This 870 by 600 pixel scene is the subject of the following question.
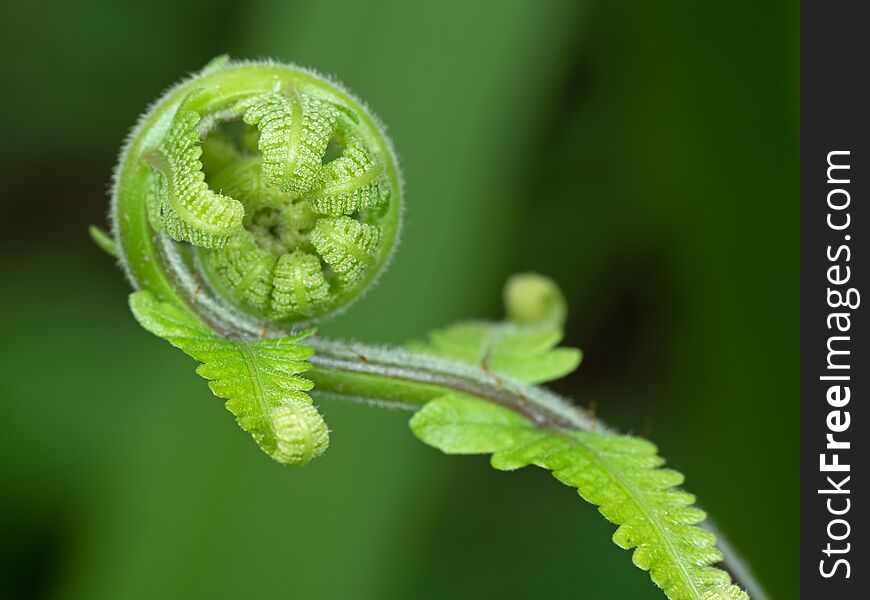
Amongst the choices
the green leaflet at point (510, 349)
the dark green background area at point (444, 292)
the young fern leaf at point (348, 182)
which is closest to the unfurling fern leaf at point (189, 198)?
the young fern leaf at point (348, 182)

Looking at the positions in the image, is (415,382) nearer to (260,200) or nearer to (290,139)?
(260,200)

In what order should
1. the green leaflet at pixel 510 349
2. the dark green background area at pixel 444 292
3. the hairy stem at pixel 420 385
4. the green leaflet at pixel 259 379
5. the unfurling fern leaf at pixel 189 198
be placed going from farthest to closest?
1. the dark green background area at pixel 444 292
2. the green leaflet at pixel 510 349
3. the hairy stem at pixel 420 385
4. the unfurling fern leaf at pixel 189 198
5. the green leaflet at pixel 259 379

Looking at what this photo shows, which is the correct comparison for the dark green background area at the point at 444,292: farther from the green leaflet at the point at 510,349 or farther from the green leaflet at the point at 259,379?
the green leaflet at the point at 259,379

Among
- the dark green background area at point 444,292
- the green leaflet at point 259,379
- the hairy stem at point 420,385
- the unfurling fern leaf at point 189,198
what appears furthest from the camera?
the dark green background area at point 444,292

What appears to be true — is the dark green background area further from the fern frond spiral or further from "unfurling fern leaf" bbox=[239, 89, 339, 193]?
"unfurling fern leaf" bbox=[239, 89, 339, 193]

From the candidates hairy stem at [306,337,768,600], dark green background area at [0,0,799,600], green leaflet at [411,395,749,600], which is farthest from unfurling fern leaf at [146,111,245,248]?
dark green background area at [0,0,799,600]

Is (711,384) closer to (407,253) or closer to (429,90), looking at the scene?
(407,253)

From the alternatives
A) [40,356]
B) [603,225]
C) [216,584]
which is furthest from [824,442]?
[40,356]

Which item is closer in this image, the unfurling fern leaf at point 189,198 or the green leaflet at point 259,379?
the green leaflet at point 259,379

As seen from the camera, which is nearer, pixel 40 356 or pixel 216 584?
pixel 216 584

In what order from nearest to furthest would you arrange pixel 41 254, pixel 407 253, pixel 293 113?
pixel 293 113
pixel 407 253
pixel 41 254
